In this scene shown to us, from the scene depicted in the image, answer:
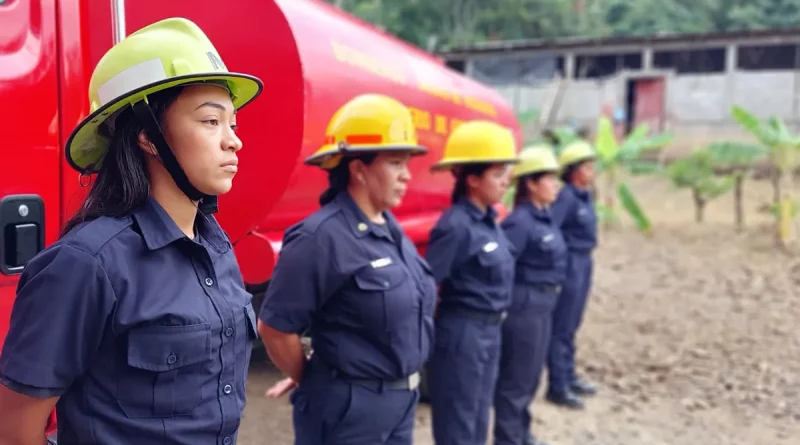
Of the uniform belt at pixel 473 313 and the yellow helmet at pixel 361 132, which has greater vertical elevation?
the yellow helmet at pixel 361 132

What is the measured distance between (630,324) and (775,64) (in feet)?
47.2

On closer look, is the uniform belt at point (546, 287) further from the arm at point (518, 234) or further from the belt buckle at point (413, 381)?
the belt buckle at point (413, 381)

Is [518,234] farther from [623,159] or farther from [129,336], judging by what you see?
[623,159]

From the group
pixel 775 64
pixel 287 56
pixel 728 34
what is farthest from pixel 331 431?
pixel 775 64

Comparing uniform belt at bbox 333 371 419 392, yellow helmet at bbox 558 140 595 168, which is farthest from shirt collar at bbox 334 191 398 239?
yellow helmet at bbox 558 140 595 168

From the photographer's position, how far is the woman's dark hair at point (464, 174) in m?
3.49

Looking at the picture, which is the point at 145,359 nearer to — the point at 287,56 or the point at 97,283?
the point at 97,283

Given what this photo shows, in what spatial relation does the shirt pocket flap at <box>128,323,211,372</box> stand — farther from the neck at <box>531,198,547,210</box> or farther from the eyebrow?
the neck at <box>531,198,547,210</box>

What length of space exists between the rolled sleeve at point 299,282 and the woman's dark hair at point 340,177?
263 millimetres

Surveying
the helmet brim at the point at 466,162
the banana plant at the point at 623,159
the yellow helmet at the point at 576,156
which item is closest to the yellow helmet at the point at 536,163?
the helmet brim at the point at 466,162

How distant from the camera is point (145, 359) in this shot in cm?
124

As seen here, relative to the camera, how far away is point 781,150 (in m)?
9.50

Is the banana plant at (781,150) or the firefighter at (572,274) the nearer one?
the firefighter at (572,274)

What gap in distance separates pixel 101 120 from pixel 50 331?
1.35 ft
